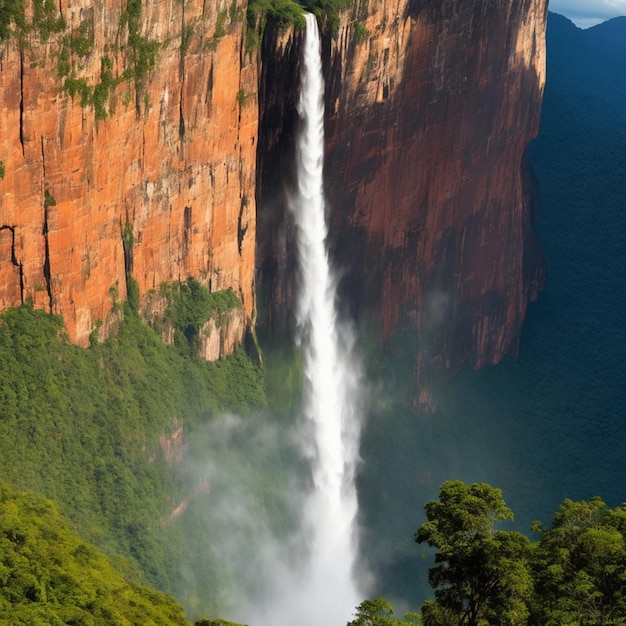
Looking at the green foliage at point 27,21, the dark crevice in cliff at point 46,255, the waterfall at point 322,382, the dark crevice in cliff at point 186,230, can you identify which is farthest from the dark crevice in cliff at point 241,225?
the green foliage at point 27,21

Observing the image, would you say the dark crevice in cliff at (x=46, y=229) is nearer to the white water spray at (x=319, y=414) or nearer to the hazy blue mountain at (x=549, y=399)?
the white water spray at (x=319, y=414)

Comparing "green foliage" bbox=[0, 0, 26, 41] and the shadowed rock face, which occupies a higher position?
the shadowed rock face

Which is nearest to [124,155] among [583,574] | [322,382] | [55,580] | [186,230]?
[186,230]

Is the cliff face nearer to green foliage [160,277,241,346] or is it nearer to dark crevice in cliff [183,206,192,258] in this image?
dark crevice in cliff [183,206,192,258]

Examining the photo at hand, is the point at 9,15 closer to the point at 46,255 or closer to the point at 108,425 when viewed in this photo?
the point at 46,255

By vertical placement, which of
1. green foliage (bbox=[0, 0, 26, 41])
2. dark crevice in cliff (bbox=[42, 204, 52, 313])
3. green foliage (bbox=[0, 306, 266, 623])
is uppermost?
green foliage (bbox=[0, 0, 26, 41])

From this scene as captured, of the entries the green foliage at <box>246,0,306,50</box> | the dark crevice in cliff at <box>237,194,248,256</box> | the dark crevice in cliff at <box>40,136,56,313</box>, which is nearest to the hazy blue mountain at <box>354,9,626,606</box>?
the dark crevice in cliff at <box>237,194,248,256</box>
